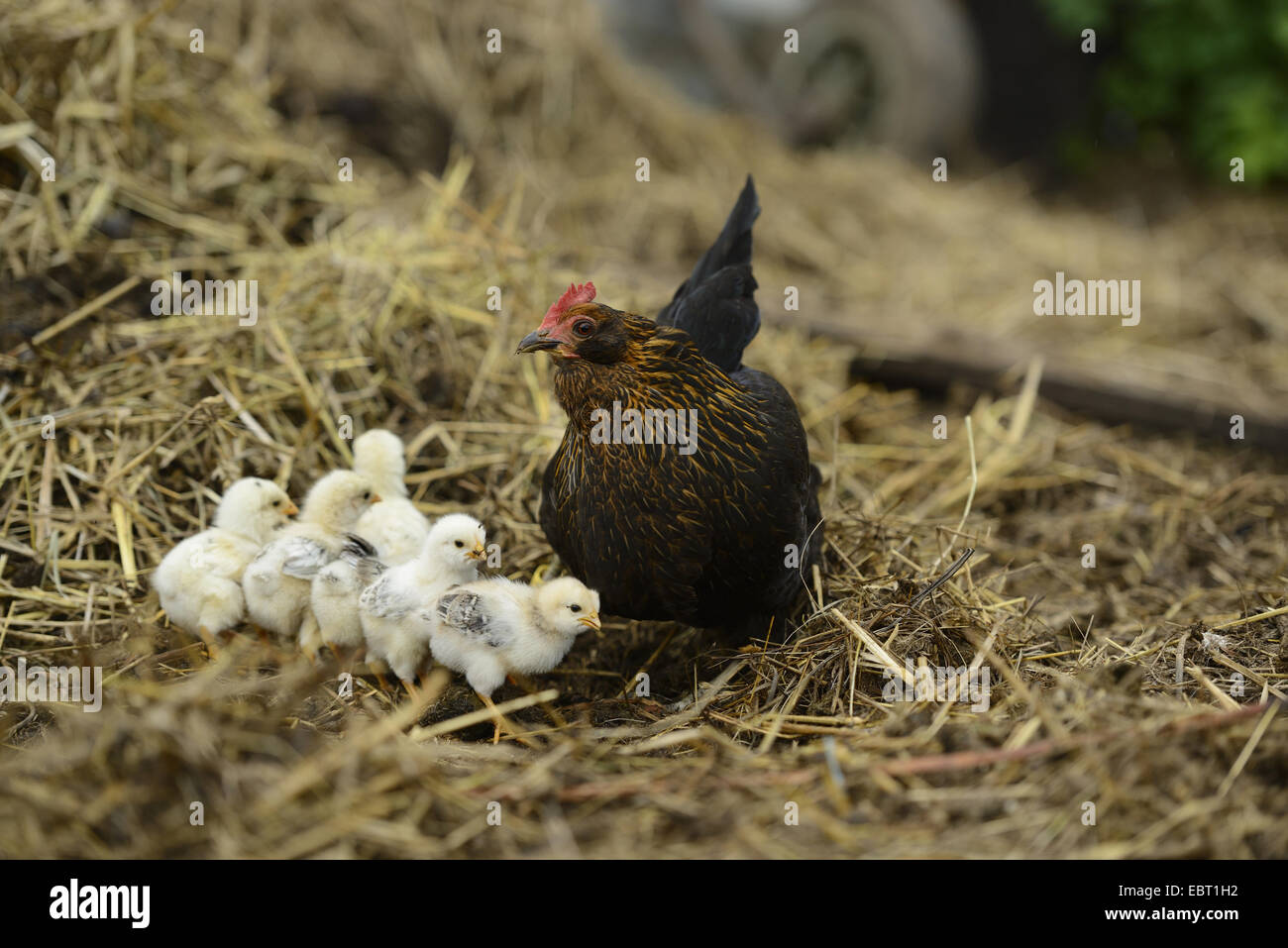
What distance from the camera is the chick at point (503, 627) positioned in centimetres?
316

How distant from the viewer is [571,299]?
10.7 feet

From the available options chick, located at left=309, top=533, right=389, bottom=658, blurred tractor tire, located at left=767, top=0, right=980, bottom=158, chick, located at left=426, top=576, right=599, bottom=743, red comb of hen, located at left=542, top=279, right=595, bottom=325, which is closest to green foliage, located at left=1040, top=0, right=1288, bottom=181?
blurred tractor tire, located at left=767, top=0, right=980, bottom=158

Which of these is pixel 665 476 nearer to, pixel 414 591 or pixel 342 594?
pixel 414 591

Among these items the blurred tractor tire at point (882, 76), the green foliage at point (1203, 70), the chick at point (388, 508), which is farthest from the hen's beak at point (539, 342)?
the green foliage at point (1203, 70)

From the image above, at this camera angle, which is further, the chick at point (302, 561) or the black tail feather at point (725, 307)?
the black tail feather at point (725, 307)

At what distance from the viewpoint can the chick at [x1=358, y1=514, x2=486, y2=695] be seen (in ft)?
10.7

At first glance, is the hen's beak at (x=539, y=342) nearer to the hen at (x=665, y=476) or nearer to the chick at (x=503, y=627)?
the hen at (x=665, y=476)

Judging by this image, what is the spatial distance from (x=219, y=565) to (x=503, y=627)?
999 millimetres

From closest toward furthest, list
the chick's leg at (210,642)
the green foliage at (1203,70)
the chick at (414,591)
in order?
the chick at (414,591)
the chick's leg at (210,642)
the green foliage at (1203,70)

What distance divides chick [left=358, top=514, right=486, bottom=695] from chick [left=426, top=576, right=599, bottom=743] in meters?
0.07

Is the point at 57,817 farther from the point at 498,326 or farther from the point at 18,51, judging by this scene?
the point at 18,51

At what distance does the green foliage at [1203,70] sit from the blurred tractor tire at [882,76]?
3.42ft
